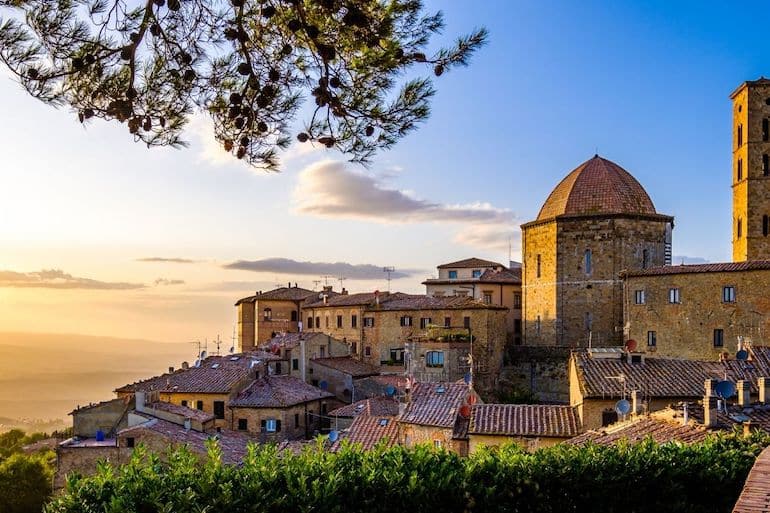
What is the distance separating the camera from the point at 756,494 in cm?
527

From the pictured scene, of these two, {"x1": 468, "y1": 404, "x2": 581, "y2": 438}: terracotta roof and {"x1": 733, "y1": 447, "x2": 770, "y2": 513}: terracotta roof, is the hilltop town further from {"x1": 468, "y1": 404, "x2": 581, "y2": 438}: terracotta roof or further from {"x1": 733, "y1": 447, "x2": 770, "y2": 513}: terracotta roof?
{"x1": 733, "y1": 447, "x2": 770, "y2": 513}: terracotta roof

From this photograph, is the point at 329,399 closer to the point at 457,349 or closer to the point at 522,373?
the point at 457,349

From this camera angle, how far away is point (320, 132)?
1074 cm

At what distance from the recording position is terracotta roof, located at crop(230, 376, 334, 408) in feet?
137

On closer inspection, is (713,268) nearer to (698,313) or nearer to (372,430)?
(698,313)

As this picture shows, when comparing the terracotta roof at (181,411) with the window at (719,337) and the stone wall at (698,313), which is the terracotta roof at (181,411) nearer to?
the stone wall at (698,313)

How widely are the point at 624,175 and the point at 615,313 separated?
973 cm

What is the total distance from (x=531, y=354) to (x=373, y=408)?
13627 mm

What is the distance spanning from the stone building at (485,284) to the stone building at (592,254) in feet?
32.0

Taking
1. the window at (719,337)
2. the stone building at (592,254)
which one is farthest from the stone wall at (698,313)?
the stone building at (592,254)

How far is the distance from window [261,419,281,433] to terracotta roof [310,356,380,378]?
28.5ft

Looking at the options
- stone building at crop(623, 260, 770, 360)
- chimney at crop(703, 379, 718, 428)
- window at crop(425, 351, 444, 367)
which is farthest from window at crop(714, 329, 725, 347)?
chimney at crop(703, 379, 718, 428)

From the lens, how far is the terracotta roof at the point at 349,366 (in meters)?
49.6

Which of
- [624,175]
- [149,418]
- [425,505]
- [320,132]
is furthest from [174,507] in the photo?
[624,175]
